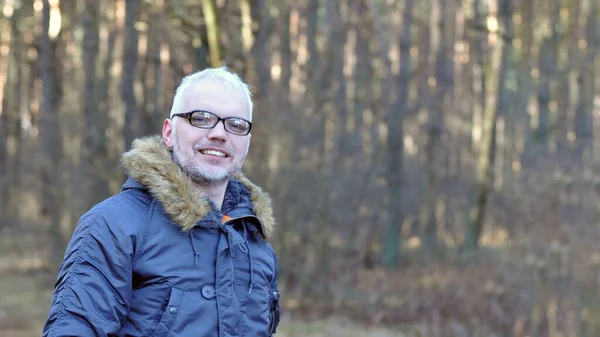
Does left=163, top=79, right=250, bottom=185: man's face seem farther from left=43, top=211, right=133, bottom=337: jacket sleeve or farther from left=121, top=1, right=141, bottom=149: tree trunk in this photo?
left=121, top=1, right=141, bottom=149: tree trunk

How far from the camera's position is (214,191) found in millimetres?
2877

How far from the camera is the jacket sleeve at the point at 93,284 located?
91.3 inches

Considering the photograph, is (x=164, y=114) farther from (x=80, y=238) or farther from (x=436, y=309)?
(x=80, y=238)

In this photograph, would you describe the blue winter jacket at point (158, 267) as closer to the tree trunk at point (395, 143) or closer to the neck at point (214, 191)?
the neck at point (214, 191)

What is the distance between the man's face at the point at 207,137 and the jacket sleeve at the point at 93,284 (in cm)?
45

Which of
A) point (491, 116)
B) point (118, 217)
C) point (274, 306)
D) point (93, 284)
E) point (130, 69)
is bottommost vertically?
point (274, 306)

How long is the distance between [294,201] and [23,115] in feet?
69.2

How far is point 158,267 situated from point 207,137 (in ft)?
1.84

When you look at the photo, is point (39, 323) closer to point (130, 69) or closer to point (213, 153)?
point (130, 69)

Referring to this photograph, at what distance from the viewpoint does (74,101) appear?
1753cm

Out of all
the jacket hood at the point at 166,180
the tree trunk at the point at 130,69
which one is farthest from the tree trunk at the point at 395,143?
the jacket hood at the point at 166,180

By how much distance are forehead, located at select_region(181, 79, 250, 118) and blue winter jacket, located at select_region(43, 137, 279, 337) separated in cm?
20

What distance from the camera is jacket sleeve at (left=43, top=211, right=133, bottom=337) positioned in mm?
2318

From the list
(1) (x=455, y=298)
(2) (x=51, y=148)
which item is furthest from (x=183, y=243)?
(2) (x=51, y=148)
